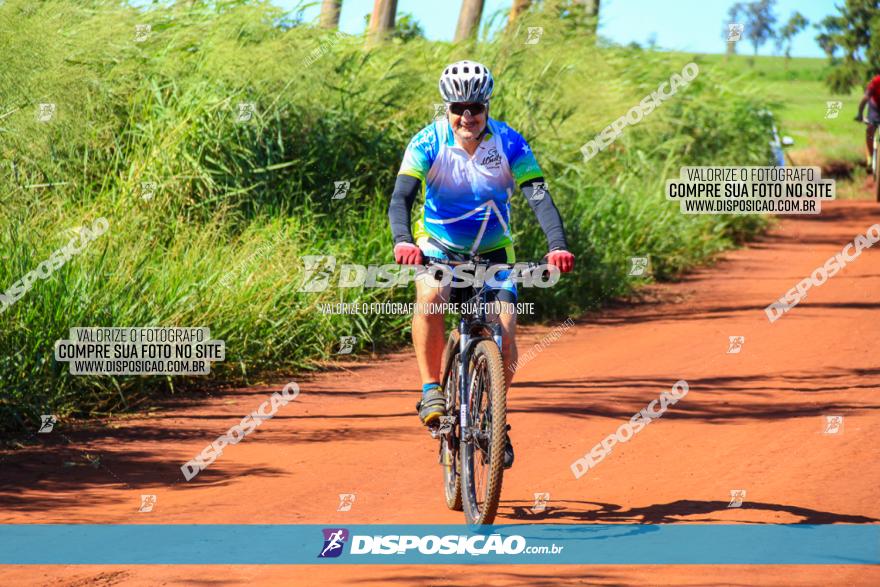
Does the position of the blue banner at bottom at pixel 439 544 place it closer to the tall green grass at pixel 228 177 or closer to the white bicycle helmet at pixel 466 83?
the white bicycle helmet at pixel 466 83

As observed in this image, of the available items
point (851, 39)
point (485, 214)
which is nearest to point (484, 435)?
point (485, 214)

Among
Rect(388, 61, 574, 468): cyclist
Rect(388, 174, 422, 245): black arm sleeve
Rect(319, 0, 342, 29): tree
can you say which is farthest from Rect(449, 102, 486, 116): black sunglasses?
Rect(319, 0, 342, 29): tree

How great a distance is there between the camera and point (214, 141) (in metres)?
13.6

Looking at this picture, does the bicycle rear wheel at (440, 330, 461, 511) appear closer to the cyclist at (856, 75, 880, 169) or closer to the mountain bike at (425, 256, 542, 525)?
the mountain bike at (425, 256, 542, 525)

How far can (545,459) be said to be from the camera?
27.8ft

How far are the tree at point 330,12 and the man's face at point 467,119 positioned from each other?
12.3m

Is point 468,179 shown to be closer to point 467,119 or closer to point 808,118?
point 467,119

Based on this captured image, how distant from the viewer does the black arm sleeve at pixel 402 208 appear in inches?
261

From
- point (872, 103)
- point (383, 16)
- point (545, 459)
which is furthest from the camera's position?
point (383, 16)

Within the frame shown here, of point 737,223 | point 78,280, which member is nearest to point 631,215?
point 737,223

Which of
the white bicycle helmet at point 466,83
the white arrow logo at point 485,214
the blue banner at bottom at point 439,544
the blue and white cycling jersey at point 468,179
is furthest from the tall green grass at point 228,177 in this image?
the white bicycle helmet at point 466,83

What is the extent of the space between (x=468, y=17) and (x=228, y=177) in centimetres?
935

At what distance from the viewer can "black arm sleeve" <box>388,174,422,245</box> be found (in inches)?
261

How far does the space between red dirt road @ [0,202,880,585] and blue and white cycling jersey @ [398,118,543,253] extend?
149cm
